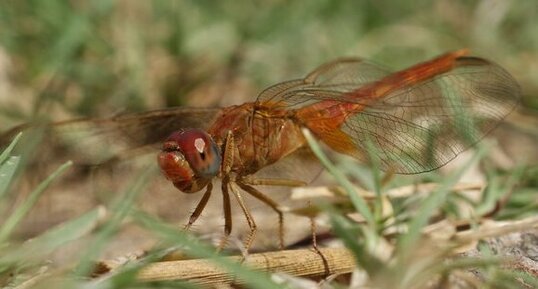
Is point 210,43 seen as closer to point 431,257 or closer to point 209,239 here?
point 209,239

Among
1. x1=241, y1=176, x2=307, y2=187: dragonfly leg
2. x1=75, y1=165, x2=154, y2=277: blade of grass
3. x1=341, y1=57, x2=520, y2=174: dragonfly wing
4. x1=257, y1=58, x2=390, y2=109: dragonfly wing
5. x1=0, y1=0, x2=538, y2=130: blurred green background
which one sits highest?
x1=0, y1=0, x2=538, y2=130: blurred green background

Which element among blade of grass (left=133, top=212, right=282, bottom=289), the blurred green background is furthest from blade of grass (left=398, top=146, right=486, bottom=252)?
the blurred green background

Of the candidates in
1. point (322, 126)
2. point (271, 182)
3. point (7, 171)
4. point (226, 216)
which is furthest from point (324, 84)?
point (7, 171)

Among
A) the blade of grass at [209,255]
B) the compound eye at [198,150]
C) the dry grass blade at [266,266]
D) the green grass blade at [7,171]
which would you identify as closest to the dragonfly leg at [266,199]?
the compound eye at [198,150]

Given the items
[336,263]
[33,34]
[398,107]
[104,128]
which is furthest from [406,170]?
[33,34]

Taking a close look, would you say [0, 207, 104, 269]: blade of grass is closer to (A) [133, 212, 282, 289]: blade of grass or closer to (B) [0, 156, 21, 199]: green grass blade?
(B) [0, 156, 21, 199]: green grass blade

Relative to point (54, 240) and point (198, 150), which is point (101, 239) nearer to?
point (54, 240)

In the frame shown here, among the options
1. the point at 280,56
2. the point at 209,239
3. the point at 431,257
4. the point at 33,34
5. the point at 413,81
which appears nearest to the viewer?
the point at 431,257
